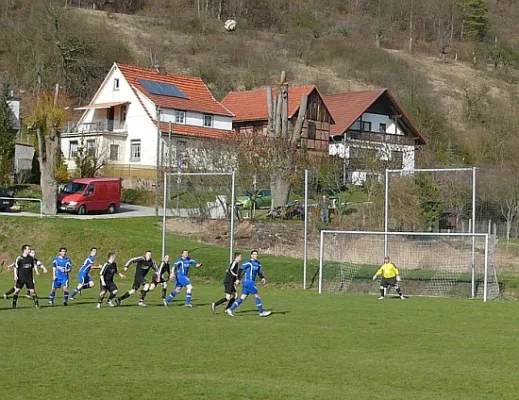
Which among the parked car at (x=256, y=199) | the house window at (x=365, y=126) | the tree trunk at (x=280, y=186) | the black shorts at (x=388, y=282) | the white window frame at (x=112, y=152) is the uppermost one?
the house window at (x=365, y=126)

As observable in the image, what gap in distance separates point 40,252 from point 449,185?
57.0 feet

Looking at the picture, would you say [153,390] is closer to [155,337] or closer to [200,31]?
[155,337]

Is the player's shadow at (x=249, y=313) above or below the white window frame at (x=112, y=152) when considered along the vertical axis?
below

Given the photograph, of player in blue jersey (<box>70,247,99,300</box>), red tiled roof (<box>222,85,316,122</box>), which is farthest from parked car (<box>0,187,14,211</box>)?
red tiled roof (<box>222,85,316,122</box>)

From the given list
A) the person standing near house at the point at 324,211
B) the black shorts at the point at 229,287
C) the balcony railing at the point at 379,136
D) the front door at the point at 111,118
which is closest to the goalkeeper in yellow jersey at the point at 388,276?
the black shorts at the point at 229,287

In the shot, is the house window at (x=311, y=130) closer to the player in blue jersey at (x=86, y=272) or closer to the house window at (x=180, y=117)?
the house window at (x=180, y=117)

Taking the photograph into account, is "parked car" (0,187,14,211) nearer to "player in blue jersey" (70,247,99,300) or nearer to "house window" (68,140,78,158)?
"player in blue jersey" (70,247,99,300)

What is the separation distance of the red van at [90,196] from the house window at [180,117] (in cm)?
1791

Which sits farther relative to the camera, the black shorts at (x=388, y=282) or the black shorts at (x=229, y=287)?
the black shorts at (x=388, y=282)

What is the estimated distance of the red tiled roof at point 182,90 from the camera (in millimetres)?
64669

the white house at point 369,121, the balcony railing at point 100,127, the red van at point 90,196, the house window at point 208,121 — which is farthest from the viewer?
the white house at point 369,121

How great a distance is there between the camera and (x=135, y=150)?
210 feet

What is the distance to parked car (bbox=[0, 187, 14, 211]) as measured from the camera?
146ft

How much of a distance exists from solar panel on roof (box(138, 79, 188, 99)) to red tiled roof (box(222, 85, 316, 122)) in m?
5.20
